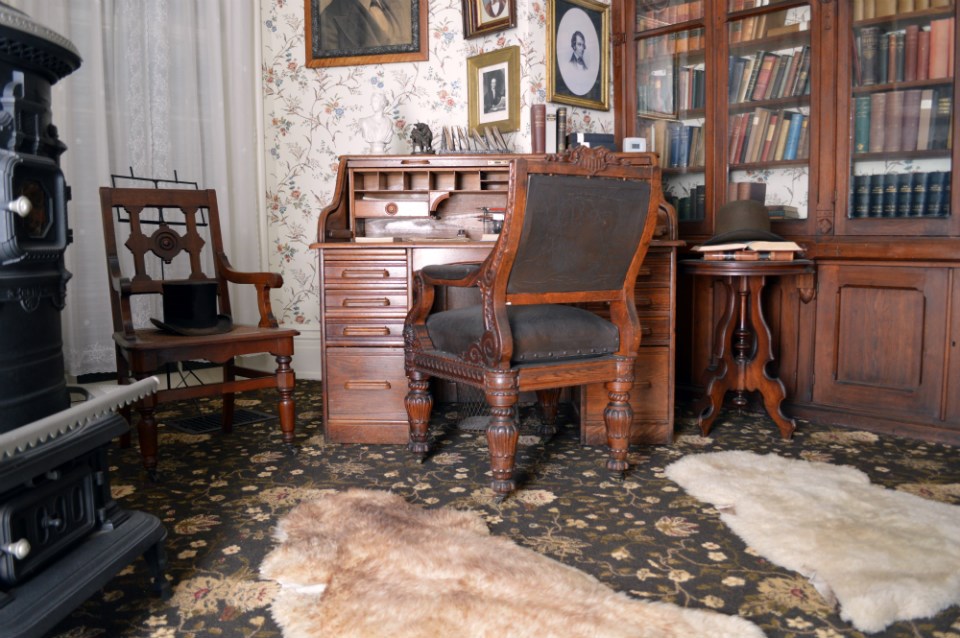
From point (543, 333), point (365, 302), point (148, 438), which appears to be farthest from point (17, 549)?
point (365, 302)

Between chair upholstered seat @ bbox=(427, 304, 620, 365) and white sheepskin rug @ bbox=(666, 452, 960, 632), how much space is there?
0.55 m

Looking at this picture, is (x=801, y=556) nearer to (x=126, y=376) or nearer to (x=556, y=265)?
(x=556, y=265)

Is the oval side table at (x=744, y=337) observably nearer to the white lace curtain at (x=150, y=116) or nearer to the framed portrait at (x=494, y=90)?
the framed portrait at (x=494, y=90)

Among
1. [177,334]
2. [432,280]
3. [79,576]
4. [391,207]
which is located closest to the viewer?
[79,576]

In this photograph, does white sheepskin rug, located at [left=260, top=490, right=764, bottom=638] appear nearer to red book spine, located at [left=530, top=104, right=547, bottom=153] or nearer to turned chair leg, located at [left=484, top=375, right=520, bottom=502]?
turned chair leg, located at [left=484, top=375, right=520, bottom=502]

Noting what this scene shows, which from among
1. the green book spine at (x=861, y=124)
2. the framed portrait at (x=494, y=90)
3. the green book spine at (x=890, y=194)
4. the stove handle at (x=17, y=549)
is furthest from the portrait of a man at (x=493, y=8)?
the stove handle at (x=17, y=549)

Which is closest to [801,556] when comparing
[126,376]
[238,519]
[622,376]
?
[622,376]

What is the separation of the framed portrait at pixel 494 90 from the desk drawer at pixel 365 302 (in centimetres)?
127

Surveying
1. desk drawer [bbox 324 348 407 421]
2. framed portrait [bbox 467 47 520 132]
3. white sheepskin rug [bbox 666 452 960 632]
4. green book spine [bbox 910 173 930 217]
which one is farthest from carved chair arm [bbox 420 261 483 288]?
green book spine [bbox 910 173 930 217]

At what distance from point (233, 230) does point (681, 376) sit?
2.51m

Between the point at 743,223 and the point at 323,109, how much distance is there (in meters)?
2.34

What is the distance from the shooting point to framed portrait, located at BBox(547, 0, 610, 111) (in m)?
3.64

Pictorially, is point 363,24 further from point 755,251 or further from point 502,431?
point 502,431

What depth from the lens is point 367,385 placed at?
291 centimetres
